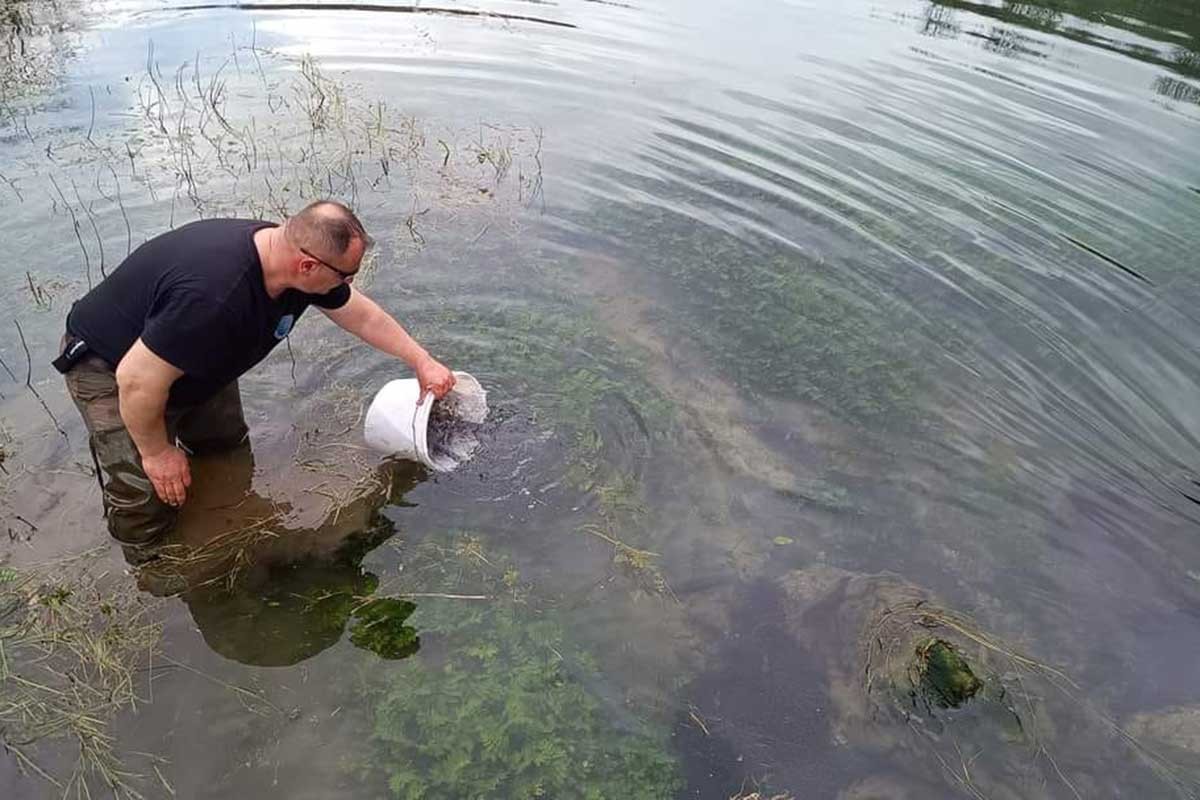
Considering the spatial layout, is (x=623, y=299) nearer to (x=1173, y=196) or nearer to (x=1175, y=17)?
(x=1173, y=196)

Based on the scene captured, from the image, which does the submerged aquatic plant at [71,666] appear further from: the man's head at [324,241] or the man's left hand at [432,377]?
the man's head at [324,241]

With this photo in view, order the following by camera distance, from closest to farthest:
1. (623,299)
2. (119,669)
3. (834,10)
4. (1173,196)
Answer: (119,669)
(623,299)
(1173,196)
(834,10)

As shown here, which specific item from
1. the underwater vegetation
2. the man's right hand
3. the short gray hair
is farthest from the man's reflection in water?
the short gray hair

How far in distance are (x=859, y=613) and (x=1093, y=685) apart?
115cm

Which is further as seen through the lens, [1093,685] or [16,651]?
[1093,685]

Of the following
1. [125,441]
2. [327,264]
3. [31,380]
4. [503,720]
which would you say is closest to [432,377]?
[327,264]

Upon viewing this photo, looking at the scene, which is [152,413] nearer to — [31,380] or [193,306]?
[193,306]

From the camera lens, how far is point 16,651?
3.62 m

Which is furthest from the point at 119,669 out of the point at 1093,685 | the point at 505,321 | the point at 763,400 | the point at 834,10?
the point at 834,10

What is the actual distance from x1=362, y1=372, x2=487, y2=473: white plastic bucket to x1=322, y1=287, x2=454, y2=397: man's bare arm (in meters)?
0.10

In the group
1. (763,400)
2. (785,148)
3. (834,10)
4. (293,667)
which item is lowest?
(293,667)

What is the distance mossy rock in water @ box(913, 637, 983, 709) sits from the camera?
12.8 ft

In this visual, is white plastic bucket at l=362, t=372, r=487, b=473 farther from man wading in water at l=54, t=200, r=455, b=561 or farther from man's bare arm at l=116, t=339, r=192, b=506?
man's bare arm at l=116, t=339, r=192, b=506

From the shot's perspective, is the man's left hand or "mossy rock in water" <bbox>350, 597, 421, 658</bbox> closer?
"mossy rock in water" <bbox>350, 597, 421, 658</bbox>
